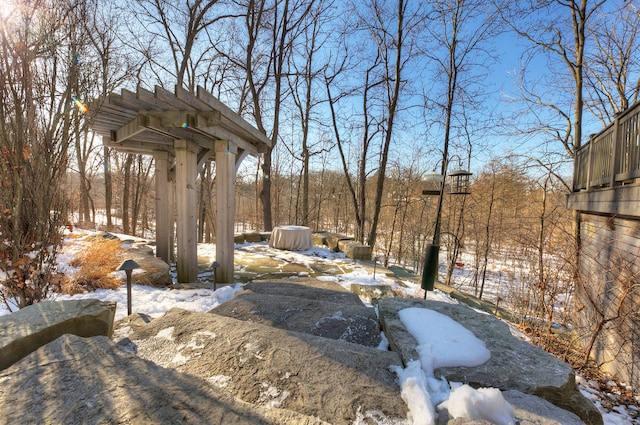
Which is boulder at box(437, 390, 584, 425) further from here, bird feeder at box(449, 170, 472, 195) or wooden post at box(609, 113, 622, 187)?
bird feeder at box(449, 170, 472, 195)

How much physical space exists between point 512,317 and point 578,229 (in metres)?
2.31

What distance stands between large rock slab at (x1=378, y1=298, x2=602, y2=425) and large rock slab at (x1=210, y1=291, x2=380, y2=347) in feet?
0.83

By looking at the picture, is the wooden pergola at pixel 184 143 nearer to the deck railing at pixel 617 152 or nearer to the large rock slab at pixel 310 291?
the large rock slab at pixel 310 291

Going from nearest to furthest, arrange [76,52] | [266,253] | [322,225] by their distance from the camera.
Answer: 1. [76,52]
2. [266,253]
3. [322,225]

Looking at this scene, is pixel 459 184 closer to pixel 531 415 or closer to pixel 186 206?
pixel 186 206

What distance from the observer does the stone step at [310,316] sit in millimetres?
2375

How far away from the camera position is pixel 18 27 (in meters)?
2.58

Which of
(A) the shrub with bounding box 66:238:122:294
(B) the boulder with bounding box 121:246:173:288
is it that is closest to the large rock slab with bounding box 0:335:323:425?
(A) the shrub with bounding box 66:238:122:294

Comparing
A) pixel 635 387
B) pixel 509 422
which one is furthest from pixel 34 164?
pixel 635 387

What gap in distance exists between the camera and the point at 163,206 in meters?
5.64

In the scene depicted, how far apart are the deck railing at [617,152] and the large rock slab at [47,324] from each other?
5562 millimetres

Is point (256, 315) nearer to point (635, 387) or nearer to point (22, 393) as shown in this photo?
point (22, 393)

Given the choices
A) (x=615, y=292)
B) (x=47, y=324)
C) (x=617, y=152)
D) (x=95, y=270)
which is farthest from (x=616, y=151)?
(x=95, y=270)

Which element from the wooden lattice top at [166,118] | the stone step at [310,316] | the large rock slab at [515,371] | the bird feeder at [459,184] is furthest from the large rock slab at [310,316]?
the bird feeder at [459,184]
